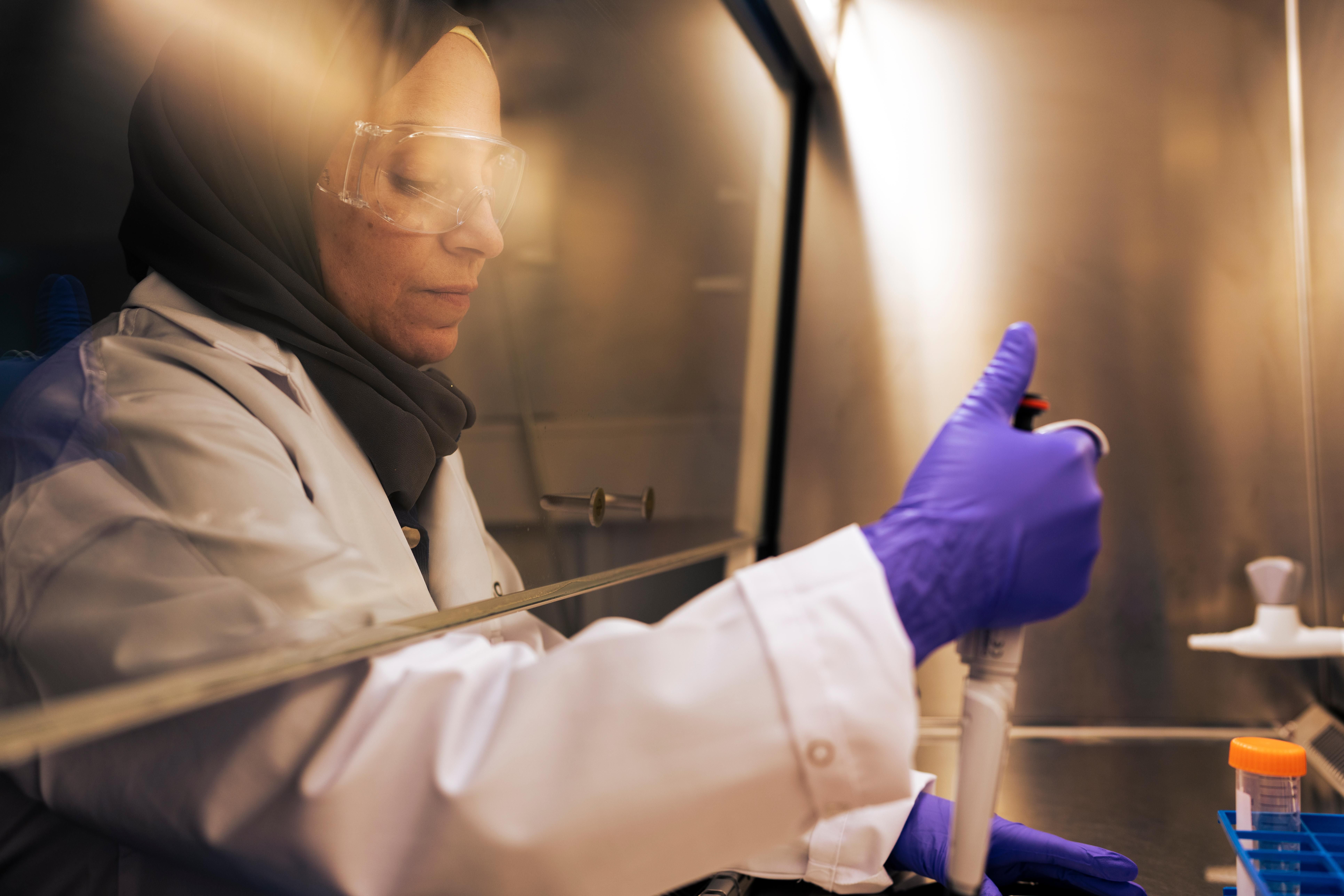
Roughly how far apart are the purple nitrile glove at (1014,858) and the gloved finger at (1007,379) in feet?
1.68

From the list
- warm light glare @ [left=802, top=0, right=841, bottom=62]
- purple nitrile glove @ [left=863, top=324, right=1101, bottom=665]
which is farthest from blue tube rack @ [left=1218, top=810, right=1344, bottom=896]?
warm light glare @ [left=802, top=0, right=841, bottom=62]

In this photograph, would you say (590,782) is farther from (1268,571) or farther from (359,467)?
A: (1268,571)

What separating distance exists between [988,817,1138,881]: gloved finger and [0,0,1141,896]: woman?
43 cm

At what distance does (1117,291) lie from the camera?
160 cm

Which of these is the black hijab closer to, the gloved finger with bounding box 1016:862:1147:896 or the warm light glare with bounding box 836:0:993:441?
the gloved finger with bounding box 1016:862:1147:896

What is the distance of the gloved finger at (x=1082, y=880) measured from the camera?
2.90ft

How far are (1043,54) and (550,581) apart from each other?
1.45m

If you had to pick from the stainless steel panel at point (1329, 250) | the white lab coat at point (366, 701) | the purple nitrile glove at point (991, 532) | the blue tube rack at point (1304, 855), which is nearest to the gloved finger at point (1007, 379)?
the purple nitrile glove at point (991, 532)

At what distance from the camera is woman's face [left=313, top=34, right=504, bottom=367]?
646 millimetres

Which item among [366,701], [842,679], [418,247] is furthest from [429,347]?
[842,679]

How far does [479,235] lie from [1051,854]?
877mm

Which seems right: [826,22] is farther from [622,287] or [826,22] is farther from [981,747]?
[981,747]

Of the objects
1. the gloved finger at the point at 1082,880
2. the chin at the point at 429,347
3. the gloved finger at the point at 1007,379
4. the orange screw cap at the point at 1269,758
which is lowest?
the gloved finger at the point at 1082,880

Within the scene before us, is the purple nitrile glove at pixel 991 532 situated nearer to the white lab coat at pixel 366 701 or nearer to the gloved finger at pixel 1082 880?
the white lab coat at pixel 366 701
